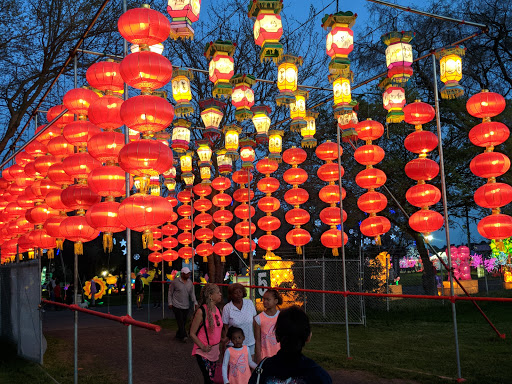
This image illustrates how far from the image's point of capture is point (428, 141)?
873 cm

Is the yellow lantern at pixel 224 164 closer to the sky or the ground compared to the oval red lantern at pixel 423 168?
closer to the sky

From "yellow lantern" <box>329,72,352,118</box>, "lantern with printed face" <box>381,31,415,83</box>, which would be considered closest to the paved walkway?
"yellow lantern" <box>329,72,352,118</box>

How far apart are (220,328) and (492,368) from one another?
532cm

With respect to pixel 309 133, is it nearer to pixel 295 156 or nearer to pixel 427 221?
pixel 295 156

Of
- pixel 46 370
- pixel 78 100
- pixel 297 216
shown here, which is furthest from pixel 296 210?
pixel 46 370

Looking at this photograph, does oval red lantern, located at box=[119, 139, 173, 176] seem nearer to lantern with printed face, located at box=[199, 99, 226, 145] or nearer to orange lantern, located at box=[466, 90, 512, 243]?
lantern with printed face, located at box=[199, 99, 226, 145]

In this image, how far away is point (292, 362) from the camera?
254cm

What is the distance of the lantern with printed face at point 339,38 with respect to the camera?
23.4 ft

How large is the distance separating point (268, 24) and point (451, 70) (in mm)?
3641

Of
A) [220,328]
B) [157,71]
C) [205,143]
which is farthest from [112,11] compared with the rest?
[220,328]

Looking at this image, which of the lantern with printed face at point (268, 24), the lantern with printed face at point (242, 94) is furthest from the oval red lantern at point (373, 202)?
the lantern with printed face at point (268, 24)

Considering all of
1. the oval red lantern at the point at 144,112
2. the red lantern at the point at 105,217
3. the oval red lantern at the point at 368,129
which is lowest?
the red lantern at the point at 105,217

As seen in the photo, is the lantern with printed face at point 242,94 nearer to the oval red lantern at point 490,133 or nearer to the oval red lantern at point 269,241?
the oval red lantern at point 269,241

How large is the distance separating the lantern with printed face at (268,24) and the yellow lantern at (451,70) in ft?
10.9
